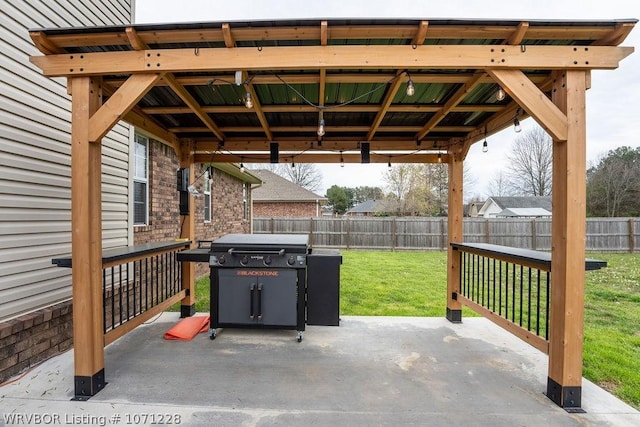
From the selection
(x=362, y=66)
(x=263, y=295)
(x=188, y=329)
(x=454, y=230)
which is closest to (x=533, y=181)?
(x=454, y=230)

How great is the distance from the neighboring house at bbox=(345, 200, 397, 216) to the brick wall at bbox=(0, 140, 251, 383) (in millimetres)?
13978

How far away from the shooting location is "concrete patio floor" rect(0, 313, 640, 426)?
2.24 metres

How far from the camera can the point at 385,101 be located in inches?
127

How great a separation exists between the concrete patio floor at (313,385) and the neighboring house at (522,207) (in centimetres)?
2673

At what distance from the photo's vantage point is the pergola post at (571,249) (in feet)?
7.66

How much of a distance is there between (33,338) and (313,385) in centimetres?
265

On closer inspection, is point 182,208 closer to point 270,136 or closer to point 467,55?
point 270,136

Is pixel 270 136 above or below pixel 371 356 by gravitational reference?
above

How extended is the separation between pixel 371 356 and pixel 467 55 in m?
2.86

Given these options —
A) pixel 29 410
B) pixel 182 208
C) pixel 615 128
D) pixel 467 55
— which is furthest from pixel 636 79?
pixel 29 410

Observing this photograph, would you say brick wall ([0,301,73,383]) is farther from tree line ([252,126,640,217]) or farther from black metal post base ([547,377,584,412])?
tree line ([252,126,640,217])

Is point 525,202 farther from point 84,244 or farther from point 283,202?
point 84,244

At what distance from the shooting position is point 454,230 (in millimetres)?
4406

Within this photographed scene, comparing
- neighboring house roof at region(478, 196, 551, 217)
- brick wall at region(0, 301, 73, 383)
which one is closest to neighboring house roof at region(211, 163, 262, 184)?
brick wall at region(0, 301, 73, 383)
